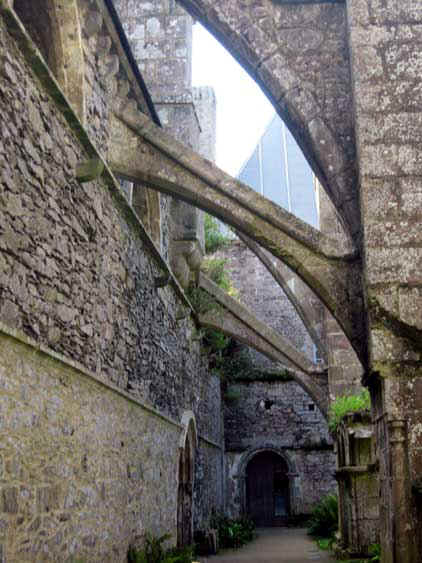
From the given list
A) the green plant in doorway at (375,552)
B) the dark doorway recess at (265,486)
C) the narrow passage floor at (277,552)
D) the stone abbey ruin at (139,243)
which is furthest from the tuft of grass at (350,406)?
the dark doorway recess at (265,486)

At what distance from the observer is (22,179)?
4.38 metres

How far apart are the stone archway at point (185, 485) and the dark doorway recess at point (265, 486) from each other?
8445 millimetres

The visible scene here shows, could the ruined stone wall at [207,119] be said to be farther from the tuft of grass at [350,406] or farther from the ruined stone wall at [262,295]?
the tuft of grass at [350,406]

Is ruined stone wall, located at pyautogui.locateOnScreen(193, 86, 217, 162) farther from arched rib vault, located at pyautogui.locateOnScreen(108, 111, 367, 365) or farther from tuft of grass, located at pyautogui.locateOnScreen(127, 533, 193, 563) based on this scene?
arched rib vault, located at pyautogui.locateOnScreen(108, 111, 367, 365)

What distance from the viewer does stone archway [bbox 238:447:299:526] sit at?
18.1 metres

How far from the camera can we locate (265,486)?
780 inches

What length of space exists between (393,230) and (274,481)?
16.4 metres

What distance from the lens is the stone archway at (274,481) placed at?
18141 millimetres

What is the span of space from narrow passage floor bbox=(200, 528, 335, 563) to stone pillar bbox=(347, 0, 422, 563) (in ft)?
19.5

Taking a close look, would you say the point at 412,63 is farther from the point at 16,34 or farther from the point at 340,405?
the point at 340,405

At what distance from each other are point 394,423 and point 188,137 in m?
7.81

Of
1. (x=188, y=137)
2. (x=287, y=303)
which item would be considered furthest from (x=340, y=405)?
(x=287, y=303)

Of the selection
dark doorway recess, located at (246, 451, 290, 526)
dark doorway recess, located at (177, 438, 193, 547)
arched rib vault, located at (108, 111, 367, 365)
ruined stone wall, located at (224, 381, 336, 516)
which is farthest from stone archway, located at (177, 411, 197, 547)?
dark doorway recess, located at (246, 451, 290, 526)

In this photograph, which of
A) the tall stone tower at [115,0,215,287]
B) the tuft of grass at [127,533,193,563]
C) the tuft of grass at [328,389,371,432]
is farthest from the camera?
the tall stone tower at [115,0,215,287]
